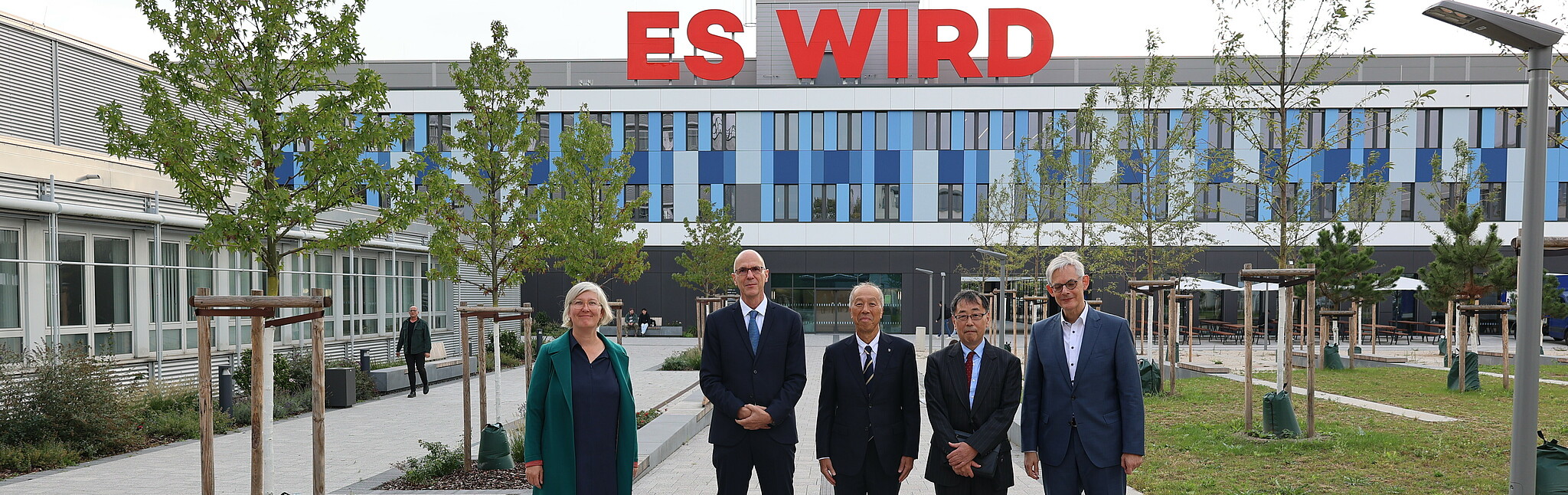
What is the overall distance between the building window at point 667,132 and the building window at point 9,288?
3252cm

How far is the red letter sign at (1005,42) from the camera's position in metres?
42.6

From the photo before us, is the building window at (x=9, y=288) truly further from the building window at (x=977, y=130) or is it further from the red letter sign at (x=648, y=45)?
the building window at (x=977, y=130)

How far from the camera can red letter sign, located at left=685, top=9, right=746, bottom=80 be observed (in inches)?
1710

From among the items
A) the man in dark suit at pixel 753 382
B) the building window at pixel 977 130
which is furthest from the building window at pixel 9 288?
the building window at pixel 977 130

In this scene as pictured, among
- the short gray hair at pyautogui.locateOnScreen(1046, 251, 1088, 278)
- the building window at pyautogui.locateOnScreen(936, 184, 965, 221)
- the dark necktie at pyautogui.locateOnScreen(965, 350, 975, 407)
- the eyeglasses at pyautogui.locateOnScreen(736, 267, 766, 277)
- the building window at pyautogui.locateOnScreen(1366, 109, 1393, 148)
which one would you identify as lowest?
the dark necktie at pyautogui.locateOnScreen(965, 350, 975, 407)

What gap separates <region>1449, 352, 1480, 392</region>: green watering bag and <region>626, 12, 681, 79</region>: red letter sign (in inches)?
1292

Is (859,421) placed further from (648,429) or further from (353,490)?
(648,429)

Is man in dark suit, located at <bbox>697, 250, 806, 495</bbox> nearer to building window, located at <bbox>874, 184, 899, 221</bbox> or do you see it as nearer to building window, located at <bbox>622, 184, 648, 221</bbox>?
building window, located at <bbox>874, 184, 899, 221</bbox>

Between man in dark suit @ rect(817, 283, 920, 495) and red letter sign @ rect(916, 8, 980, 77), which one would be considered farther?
red letter sign @ rect(916, 8, 980, 77)

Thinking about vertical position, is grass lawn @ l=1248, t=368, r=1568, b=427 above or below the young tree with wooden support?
below

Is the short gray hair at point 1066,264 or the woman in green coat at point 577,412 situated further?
the short gray hair at point 1066,264

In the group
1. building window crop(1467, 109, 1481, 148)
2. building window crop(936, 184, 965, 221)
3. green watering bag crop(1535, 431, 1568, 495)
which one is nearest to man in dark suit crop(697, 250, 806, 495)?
green watering bag crop(1535, 431, 1568, 495)

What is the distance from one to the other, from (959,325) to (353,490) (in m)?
6.07

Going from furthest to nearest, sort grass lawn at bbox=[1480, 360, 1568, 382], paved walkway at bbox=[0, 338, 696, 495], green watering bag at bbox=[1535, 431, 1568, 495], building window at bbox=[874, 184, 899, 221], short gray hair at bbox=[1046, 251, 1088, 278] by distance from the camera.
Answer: building window at bbox=[874, 184, 899, 221], grass lawn at bbox=[1480, 360, 1568, 382], paved walkway at bbox=[0, 338, 696, 495], green watering bag at bbox=[1535, 431, 1568, 495], short gray hair at bbox=[1046, 251, 1088, 278]
